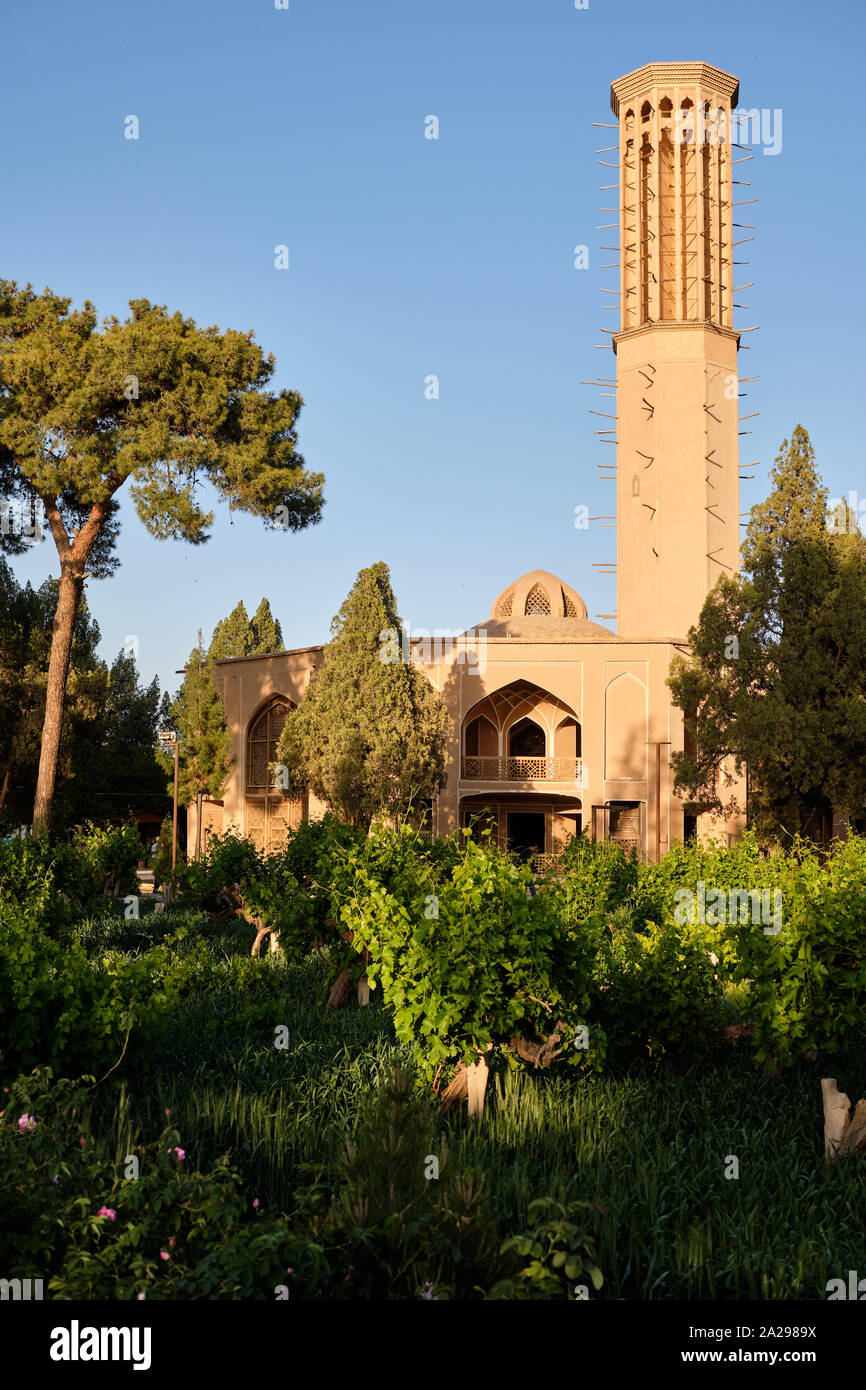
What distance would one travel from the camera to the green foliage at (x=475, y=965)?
20.4 ft

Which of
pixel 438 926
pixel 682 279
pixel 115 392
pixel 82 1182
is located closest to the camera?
pixel 82 1182

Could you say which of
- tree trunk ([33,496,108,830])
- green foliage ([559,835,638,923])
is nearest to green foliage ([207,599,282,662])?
tree trunk ([33,496,108,830])

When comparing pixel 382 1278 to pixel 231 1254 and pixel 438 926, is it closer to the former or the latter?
pixel 231 1254

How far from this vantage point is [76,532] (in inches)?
784

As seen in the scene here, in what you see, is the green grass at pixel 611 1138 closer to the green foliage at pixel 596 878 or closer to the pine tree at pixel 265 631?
the green foliage at pixel 596 878

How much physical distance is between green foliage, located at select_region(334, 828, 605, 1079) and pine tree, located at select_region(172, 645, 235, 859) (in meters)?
23.0

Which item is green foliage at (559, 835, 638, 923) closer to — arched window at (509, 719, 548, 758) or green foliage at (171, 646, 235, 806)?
arched window at (509, 719, 548, 758)

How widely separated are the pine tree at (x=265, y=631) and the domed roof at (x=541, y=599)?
Answer: 11606 mm

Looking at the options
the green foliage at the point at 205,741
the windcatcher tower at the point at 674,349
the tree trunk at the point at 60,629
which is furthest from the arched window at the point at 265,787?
the windcatcher tower at the point at 674,349

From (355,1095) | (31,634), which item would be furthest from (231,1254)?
(31,634)

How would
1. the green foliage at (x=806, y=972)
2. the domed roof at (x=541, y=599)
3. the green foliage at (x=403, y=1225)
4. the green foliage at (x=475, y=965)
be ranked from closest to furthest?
1. the green foliage at (x=403, y=1225)
2. the green foliage at (x=475, y=965)
3. the green foliage at (x=806, y=972)
4. the domed roof at (x=541, y=599)

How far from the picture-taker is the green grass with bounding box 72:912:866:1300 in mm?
4582

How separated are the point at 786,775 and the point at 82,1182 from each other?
18.5 metres
